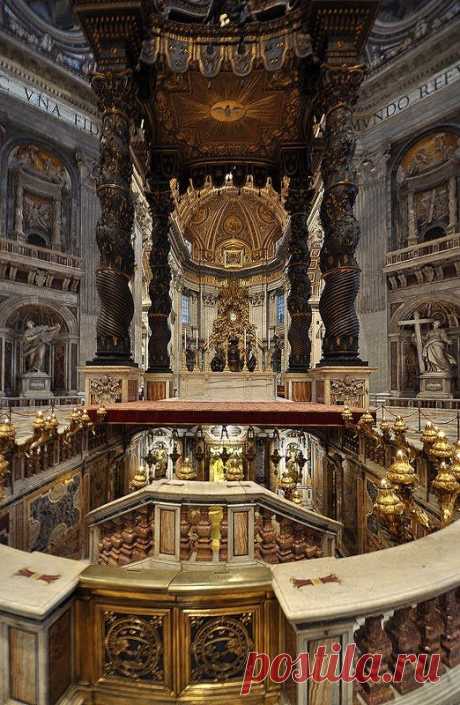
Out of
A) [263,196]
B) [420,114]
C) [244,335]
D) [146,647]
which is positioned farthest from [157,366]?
[263,196]

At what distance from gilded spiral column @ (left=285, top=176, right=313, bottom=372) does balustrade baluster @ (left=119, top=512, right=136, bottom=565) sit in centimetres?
748

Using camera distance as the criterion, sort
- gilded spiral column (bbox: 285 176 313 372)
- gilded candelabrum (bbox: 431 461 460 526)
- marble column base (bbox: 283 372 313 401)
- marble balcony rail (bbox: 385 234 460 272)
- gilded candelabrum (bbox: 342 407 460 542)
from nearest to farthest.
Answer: gilded candelabrum (bbox: 342 407 460 542), gilded candelabrum (bbox: 431 461 460 526), marble column base (bbox: 283 372 313 401), gilded spiral column (bbox: 285 176 313 372), marble balcony rail (bbox: 385 234 460 272)

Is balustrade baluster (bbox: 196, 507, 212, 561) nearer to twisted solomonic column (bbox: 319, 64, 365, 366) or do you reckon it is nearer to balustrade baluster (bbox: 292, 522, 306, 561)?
balustrade baluster (bbox: 292, 522, 306, 561)

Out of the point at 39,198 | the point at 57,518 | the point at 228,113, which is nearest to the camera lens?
the point at 57,518

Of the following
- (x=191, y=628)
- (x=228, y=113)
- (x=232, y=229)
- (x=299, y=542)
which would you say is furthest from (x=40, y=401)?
(x=232, y=229)

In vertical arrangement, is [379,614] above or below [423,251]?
below

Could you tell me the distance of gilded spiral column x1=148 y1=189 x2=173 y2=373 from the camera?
1017cm

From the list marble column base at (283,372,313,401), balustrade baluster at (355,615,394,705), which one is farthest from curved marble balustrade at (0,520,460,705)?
marble column base at (283,372,313,401)

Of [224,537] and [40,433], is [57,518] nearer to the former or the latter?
[40,433]

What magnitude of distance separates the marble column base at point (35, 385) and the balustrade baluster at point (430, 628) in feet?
48.8

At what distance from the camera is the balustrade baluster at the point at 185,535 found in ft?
9.77

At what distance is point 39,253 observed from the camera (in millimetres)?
14484

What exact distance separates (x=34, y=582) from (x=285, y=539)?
225 centimetres

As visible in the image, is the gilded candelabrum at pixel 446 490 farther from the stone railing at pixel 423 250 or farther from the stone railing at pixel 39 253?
the stone railing at pixel 39 253
